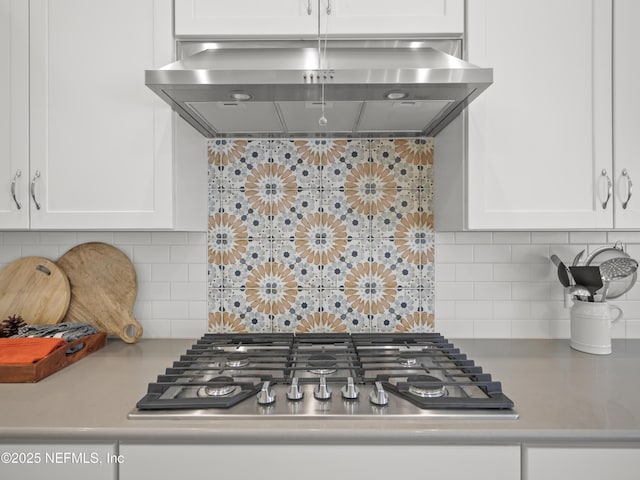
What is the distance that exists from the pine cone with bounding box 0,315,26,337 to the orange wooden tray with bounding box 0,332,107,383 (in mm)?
276

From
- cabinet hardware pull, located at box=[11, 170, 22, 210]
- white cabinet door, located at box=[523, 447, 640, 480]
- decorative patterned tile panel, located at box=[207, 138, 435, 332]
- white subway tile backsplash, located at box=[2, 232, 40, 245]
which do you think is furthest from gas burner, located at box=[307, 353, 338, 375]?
white subway tile backsplash, located at box=[2, 232, 40, 245]

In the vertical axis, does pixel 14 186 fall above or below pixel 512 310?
above

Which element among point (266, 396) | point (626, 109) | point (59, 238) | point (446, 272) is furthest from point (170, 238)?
point (626, 109)

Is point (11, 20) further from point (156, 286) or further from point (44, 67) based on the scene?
point (156, 286)

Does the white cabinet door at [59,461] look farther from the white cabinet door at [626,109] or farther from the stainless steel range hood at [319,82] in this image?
the white cabinet door at [626,109]

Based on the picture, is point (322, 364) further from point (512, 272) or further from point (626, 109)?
point (626, 109)

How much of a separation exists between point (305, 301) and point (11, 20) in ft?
4.68

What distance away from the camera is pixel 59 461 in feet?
3.35

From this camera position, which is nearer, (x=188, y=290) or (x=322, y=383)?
(x=322, y=383)

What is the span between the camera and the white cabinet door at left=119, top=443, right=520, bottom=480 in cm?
102

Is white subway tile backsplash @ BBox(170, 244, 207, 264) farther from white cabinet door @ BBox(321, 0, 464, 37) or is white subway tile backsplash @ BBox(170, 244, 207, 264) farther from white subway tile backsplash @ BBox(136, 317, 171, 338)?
white cabinet door @ BBox(321, 0, 464, 37)

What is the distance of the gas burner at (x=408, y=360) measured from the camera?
4.60 feet

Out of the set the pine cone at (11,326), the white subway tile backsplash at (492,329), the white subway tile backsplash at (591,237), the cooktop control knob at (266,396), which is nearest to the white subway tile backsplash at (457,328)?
the white subway tile backsplash at (492,329)

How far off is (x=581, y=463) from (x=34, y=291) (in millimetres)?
1914
